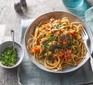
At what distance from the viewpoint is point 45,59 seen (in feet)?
3.10

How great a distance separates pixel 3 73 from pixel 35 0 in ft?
1.62

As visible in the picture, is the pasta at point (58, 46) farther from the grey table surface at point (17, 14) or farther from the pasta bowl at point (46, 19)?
the grey table surface at point (17, 14)

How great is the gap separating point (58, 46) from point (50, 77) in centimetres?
13

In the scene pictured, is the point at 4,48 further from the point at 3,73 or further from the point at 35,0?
the point at 35,0

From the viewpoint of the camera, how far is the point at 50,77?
94cm

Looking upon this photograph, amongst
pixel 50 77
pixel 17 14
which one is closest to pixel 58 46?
pixel 50 77

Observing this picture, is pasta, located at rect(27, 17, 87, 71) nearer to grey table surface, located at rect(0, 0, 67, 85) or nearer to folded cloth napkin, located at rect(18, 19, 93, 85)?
folded cloth napkin, located at rect(18, 19, 93, 85)

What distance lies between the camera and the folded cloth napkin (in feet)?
3.02

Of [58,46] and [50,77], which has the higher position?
[58,46]

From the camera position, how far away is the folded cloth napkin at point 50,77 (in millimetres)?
921

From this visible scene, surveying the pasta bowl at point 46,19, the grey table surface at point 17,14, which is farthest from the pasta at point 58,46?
the grey table surface at point 17,14

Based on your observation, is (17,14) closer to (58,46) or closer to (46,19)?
(46,19)

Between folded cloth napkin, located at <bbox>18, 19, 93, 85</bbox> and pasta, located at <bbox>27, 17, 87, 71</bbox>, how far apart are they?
0.04 meters

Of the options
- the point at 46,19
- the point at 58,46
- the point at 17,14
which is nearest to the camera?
the point at 58,46
